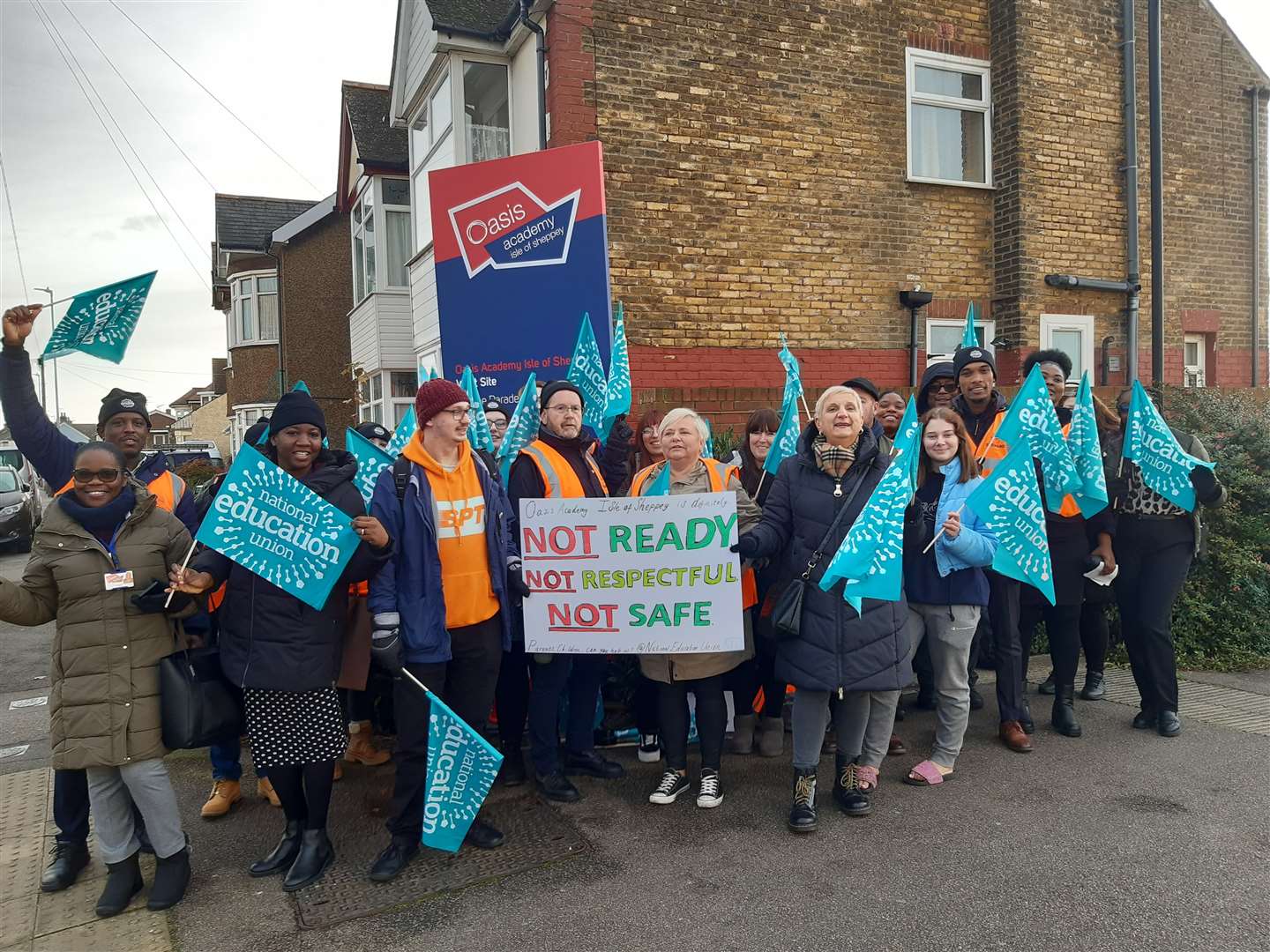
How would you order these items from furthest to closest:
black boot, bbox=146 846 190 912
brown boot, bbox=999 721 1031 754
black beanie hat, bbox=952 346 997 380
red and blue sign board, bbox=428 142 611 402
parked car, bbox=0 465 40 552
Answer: parked car, bbox=0 465 40 552, red and blue sign board, bbox=428 142 611 402, black beanie hat, bbox=952 346 997 380, brown boot, bbox=999 721 1031 754, black boot, bbox=146 846 190 912

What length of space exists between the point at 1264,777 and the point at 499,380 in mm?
5592

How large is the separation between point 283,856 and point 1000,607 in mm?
3859

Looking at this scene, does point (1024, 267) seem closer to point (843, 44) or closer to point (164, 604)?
point (843, 44)

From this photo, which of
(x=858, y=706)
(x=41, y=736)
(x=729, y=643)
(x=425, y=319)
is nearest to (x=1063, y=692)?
(x=858, y=706)

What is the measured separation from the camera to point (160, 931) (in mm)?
3467

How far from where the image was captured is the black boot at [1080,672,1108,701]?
6148mm

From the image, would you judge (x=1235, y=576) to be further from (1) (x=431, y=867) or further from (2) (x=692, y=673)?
(1) (x=431, y=867)

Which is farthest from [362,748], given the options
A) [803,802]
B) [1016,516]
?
[1016,516]

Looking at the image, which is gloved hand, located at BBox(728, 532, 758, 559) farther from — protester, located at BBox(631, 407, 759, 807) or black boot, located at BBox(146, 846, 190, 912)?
black boot, located at BBox(146, 846, 190, 912)

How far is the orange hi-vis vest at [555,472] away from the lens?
4.66 m

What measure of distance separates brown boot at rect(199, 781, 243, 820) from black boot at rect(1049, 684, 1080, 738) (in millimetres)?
4614

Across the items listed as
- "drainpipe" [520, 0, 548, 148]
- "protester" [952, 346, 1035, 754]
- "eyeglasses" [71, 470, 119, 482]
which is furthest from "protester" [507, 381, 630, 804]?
"drainpipe" [520, 0, 548, 148]

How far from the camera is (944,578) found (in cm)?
473

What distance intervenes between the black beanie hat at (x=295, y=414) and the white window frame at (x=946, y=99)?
8.83 m
